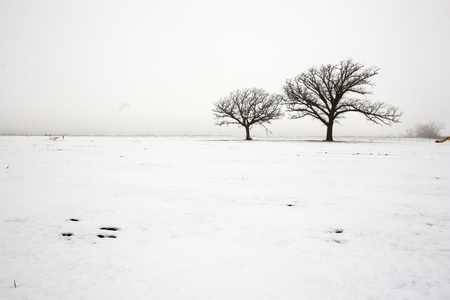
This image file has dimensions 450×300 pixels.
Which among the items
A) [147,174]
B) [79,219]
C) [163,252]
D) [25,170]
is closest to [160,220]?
[163,252]

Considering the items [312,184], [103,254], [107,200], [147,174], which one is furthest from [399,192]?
[147,174]

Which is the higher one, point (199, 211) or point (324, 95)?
point (324, 95)

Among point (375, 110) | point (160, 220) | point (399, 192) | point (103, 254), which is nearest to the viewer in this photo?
point (103, 254)

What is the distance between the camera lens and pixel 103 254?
9.00ft

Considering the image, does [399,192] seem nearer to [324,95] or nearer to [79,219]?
[79,219]

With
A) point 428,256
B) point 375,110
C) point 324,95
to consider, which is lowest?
point 428,256

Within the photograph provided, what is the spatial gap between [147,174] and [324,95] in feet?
108

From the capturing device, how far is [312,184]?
265 inches

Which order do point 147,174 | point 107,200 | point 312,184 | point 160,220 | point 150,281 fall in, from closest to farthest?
point 150,281 → point 160,220 → point 107,200 → point 312,184 → point 147,174

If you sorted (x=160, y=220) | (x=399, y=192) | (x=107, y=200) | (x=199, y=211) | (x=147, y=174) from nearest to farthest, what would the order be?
(x=160, y=220) → (x=199, y=211) → (x=107, y=200) → (x=399, y=192) → (x=147, y=174)

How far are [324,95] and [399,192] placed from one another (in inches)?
1253

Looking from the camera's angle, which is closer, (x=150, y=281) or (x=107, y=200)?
(x=150, y=281)

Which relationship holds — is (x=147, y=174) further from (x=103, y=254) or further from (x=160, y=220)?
(x=103, y=254)

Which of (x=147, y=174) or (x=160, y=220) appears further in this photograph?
(x=147, y=174)
